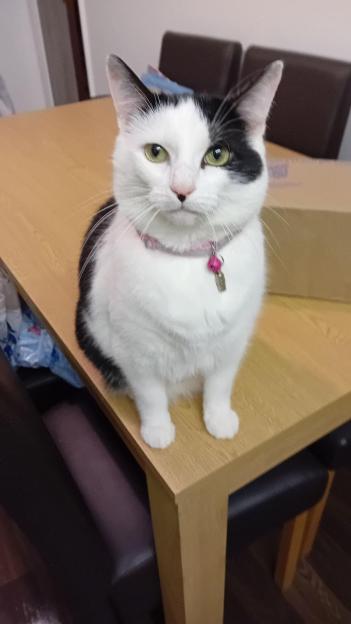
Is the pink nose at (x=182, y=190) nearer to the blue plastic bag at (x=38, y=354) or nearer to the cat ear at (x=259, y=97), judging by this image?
the cat ear at (x=259, y=97)

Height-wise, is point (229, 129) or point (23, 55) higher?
point (229, 129)

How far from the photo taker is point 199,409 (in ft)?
2.21

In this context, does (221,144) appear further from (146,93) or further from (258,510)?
(258,510)

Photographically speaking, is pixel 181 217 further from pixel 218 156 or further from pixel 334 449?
pixel 334 449

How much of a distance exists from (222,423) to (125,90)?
443mm

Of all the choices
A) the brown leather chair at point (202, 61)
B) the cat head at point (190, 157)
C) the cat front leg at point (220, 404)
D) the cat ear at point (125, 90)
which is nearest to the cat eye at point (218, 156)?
the cat head at point (190, 157)

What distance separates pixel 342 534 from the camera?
1229 mm

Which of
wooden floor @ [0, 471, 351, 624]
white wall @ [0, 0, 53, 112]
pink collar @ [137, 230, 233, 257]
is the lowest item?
wooden floor @ [0, 471, 351, 624]

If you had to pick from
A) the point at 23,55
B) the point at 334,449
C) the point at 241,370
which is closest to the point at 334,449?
the point at 334,449

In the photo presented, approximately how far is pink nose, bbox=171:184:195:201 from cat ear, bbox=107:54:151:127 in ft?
0.43

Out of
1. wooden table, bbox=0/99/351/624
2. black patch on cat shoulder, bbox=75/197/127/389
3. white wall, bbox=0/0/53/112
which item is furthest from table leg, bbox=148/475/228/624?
white wall, bbox=0/0/53/112

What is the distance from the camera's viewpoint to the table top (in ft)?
1.98

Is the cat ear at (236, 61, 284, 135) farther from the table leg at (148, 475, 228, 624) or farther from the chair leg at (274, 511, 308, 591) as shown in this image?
the chair leg at (274, 511, 308, 591)

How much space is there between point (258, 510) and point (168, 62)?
6.65ft
